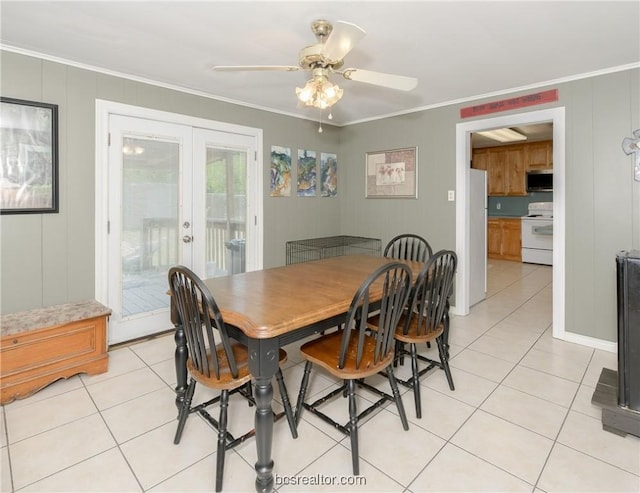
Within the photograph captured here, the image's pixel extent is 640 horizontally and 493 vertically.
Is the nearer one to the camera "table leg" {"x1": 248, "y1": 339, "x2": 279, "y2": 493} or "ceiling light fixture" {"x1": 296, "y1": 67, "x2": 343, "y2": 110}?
"table leg" {"x1": 248, "y1": 339, "x2": 279, "y2": 493}

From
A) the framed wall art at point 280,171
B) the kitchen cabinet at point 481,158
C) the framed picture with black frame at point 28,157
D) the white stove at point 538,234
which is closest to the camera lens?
the framed picture with black frame at point 28,157

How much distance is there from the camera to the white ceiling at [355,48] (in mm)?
2072

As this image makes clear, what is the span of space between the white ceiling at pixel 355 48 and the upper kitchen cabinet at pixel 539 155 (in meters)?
4.27

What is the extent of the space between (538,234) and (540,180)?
105 centimetres

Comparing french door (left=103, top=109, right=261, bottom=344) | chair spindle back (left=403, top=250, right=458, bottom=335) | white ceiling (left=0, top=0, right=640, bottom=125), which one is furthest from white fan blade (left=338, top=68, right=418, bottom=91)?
french door (left=103, top=109, right=261, bottom=344)

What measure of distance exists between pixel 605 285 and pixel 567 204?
745 mm

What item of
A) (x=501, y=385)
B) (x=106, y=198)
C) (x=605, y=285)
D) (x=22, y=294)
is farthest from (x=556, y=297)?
(x=22, y=294)

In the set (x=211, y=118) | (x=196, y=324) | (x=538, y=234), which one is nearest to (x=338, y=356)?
(x=196, y=324)

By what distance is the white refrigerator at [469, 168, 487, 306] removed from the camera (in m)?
4.11

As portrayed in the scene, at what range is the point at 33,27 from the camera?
231 centimetres

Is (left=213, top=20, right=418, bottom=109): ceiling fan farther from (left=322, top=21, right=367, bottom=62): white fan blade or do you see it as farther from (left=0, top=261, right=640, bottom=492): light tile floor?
(left=0, top=261, right=640, bottom=492): light tile floor

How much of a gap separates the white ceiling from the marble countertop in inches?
73.0

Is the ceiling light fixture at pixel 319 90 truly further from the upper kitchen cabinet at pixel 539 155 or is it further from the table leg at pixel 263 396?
the upper kitchen cabinet at pixel 539 155

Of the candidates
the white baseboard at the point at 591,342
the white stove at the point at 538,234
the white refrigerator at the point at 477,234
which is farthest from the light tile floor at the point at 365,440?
the white stove at the point at 538,234
